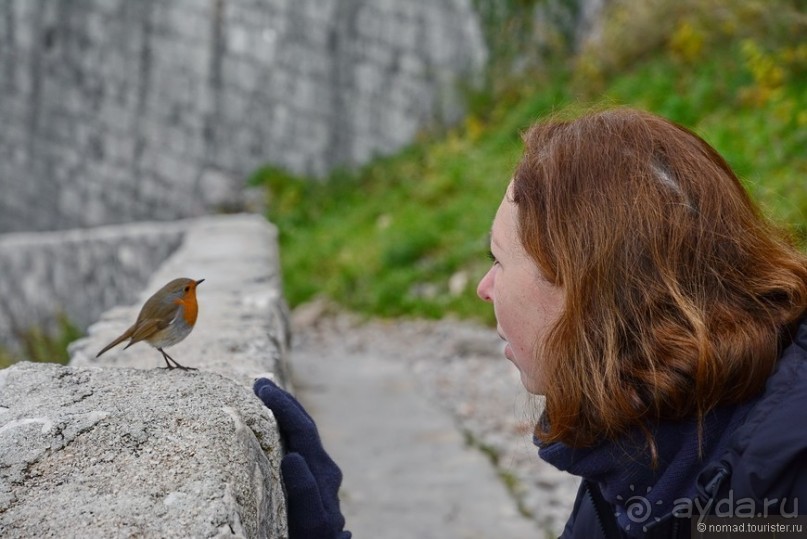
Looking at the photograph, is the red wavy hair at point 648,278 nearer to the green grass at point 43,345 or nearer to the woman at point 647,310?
the woman at point 647,310

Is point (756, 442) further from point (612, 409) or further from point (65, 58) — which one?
point (65, 58)

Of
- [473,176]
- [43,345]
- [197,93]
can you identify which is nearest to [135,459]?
[43,345]

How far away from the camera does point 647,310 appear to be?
1584 millimetres

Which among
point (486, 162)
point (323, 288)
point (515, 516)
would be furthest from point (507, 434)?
point (486, 162)

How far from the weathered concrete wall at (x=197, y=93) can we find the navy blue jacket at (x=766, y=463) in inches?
401

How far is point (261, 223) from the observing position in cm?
630

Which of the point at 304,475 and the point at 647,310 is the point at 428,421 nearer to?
the point at 304,475

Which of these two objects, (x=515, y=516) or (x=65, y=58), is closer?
(x=515, y=516)

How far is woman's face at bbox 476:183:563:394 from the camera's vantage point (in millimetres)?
1705

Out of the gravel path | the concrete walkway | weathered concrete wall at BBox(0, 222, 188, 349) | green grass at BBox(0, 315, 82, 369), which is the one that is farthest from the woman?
weathered concrete wall at BBox(0, 222, 188, 349)

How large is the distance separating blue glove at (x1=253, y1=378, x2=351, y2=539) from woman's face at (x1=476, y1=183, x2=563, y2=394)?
0.42 meters

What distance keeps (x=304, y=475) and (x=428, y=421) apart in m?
3.31

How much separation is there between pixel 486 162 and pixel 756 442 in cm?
849

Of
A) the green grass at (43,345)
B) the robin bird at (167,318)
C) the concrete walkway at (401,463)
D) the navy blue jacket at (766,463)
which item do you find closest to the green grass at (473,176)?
the concrete walkway at (401,463)
